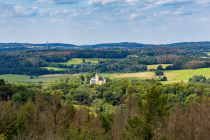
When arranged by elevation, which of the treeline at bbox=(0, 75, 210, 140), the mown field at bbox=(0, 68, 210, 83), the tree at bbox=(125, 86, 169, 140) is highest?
the tree at bbox=(125, 86, 169, 140)

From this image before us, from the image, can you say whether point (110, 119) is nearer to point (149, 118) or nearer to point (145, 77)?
point (149, 118)

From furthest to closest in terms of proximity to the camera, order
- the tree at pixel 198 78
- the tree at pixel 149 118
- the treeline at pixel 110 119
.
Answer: the tree at pixel 198 78
the treeline at pixel 110 119
the tree at pixel 149 118

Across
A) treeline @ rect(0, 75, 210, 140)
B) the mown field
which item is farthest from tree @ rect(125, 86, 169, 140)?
the mown field

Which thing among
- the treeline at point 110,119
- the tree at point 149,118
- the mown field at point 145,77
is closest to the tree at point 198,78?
the mown field at point 145,77

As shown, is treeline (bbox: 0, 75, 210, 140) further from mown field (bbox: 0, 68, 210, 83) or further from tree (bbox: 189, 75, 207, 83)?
mown field (bbox: 0, 68, 210, 83)

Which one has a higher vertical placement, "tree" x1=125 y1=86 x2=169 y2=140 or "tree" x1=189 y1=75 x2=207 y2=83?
"tree" x1=125 y1=86 x2=169 y2=140

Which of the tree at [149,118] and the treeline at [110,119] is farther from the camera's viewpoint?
the treeline at [110,119]

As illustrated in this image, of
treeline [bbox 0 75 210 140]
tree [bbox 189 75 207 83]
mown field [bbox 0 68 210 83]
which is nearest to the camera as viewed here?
treeline [bbox 0 75 210 140]

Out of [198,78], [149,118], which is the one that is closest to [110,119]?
[149,118]

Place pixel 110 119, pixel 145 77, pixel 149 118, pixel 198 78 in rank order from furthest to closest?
pixel 145 77
pixel 198 78
pixel 110 119
pixel 149 118

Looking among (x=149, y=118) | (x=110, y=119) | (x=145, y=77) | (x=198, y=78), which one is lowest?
(x=145, y=77)

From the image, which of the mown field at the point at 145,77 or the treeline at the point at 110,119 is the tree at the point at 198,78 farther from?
the treeline at the point at 110,119

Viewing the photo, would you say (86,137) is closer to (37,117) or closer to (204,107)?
(37,117)
